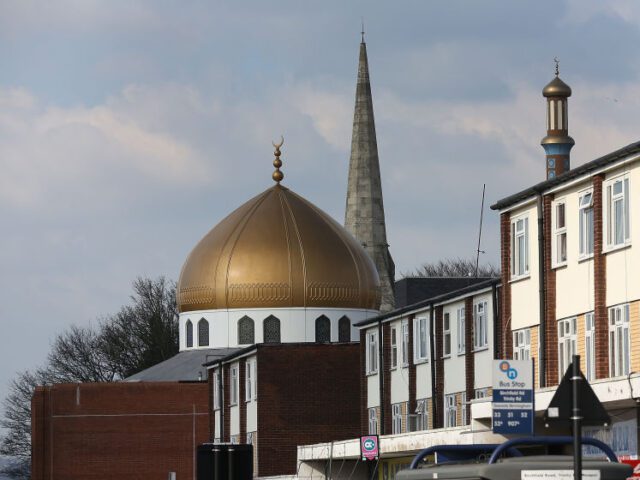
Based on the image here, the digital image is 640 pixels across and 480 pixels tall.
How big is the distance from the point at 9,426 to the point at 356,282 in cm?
2669

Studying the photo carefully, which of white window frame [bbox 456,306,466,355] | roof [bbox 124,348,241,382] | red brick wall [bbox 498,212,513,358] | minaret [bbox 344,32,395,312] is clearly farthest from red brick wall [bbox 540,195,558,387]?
minaret [bbox 344,32,395,312]

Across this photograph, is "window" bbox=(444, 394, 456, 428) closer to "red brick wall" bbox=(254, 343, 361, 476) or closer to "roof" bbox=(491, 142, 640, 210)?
"roof" bbox=(491, 142, 640, 210)

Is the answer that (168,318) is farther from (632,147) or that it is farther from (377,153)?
(632,147)

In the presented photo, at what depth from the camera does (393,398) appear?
54.2 m

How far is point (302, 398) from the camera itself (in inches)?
2557

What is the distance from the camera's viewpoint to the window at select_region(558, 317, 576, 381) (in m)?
36.7

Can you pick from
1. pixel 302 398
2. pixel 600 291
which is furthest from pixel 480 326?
pixel 302 398

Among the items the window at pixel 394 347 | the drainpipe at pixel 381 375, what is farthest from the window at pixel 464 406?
the drainpipe at pixel 381 375

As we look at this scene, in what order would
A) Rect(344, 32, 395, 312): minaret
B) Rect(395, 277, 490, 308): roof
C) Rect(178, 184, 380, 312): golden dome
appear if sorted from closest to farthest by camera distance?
Rect(395, 277, 490, 308): roof < Rect(178, 184, 380, 312): golden dome < Rect(344, 32, 395, 312): minaret

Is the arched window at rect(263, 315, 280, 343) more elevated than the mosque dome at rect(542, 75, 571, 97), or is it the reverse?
the mosque dome at rect(542, 75, 571, 97)

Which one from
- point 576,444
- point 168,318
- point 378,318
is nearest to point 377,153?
point 168,318

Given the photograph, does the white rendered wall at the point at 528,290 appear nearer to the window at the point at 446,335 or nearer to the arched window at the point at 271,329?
the window at the point at 446,335

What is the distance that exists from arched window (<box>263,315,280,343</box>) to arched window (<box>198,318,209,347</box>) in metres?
2.94

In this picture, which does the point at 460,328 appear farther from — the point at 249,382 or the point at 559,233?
the point at 249,382
